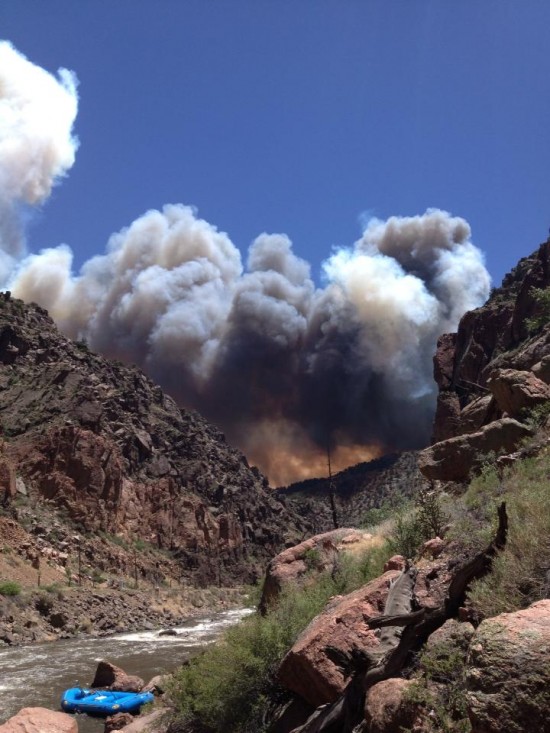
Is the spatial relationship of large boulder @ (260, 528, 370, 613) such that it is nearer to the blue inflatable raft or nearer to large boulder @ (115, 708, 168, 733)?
large boulder @ (115, 708, 168, 733)

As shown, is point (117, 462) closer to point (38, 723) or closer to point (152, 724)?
point (38, 723)

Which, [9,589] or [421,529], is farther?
[9,589]

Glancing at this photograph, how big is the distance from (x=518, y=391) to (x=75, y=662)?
24.7m

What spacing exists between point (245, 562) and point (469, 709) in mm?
104868

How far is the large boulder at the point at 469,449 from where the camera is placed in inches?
510

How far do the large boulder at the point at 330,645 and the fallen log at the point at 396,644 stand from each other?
0.96 ft

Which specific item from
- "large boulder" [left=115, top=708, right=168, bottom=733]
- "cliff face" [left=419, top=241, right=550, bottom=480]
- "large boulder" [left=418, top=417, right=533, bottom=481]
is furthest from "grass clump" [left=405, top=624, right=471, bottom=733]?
"cliff face" [left=419, top=241, right=550, bottom=480]

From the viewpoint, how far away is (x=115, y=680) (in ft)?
68.9

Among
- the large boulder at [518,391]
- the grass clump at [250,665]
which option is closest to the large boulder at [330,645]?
the grass clump at [250,665]

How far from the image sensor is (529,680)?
3.46 meters

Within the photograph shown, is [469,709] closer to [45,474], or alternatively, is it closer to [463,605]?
[463,605]

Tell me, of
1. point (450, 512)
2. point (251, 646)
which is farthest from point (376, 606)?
point (450, 512)

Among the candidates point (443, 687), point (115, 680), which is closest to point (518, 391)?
point (443, 687)

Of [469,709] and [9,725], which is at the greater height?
[469,709]
